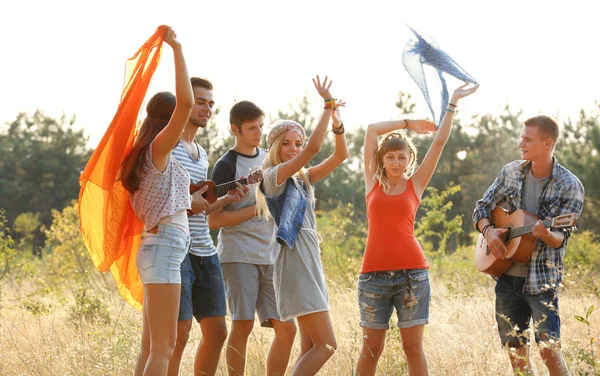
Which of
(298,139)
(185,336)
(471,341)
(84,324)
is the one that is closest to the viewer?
(185,336)

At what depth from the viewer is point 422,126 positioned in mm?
5121

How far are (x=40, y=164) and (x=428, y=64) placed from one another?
28.0m

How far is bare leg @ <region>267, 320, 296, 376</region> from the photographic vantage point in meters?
4.82

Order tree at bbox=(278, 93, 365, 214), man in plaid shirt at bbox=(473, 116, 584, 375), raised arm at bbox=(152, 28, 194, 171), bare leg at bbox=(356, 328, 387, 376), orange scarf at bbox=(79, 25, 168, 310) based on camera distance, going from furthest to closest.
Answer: tree at bbox=(278, 93, 365, 214) < man in plaid shirt at bbox=(473, 116, 584, 375) < bare leg at bbox=(356, 328, 387, 376) < orange scarf at bbox=(79, 25, 168, 310) < raised arm at bbox=(152, 28, 194, 171)

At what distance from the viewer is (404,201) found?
4852mm

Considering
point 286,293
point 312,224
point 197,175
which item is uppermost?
point 197,175

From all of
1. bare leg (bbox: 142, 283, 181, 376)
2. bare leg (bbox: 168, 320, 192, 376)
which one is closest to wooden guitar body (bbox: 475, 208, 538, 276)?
bare leg (bbox: 168, 320, 192, 376)

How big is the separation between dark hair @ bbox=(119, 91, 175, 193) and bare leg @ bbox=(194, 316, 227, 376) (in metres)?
0.93

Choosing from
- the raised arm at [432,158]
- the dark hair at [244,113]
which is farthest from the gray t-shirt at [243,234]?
the raised arm at [432,158]

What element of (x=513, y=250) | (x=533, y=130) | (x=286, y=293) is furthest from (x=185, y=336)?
(x=533, y=130)

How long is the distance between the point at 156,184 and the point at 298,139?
974 millimetres

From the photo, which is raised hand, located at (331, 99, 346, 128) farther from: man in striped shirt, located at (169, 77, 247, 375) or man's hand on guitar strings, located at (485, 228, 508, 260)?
man's hand on guitar strings, located at (485, 228, 508, 260)

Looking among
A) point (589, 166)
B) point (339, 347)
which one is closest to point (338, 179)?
point (589, 166)

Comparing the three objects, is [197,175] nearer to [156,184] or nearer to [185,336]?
[156,184]
